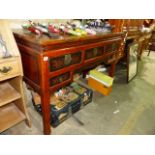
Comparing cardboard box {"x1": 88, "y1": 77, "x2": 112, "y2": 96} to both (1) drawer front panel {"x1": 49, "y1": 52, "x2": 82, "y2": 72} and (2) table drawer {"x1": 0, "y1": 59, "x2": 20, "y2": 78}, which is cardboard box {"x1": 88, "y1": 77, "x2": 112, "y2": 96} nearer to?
(1) drawer front panel {"x1": 49, "y1": 52, "x2": 82, "y2": 72}

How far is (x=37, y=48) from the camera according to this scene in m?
1.22

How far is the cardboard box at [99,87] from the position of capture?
7.90 feet

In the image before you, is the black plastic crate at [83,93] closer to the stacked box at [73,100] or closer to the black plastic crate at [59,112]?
the stacked box at [73,100]

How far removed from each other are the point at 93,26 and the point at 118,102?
1198 mm

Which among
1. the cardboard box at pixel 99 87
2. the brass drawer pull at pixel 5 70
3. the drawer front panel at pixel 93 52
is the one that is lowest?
the cardboard box at pixel 99 87

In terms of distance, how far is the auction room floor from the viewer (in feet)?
5.65

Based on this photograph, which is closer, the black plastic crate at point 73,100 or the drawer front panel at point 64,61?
the drawer front panel at point 64,61

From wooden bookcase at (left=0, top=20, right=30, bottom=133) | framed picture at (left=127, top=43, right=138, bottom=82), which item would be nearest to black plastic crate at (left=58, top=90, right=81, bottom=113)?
wooden bookcase at (left=0, top=20, right=30, bottom=133)

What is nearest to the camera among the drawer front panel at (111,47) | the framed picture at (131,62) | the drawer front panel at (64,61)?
the drawer front panel at (64,61)

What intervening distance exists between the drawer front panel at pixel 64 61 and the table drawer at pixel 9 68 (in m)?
0.29

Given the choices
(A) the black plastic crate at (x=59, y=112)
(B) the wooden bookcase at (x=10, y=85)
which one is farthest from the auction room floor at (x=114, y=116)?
(B) the wooden bookcase at (x=10, y=85)
